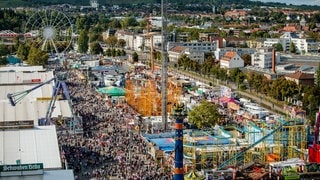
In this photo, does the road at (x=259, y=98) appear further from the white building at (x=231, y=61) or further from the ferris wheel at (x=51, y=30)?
the ferris wheel at (x=51, y=30)

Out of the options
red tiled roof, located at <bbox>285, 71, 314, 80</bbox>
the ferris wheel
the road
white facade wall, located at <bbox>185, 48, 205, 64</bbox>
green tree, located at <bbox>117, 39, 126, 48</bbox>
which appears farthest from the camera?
green tree, located at <bbox>117, 39, 126, 48</bbox>

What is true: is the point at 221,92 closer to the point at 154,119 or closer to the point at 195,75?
the point at 154,119

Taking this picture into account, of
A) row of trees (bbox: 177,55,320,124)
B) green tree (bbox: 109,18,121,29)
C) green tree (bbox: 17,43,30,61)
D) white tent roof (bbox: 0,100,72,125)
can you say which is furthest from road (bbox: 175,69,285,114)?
green tree (bbox: 109,18,121,29)

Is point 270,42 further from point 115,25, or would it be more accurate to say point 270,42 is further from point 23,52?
point 115,25

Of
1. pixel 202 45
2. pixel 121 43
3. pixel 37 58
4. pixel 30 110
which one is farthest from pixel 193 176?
pixel 121 43

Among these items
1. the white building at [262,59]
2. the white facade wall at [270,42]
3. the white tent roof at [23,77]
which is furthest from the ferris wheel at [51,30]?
the white facade wall at [270,42]

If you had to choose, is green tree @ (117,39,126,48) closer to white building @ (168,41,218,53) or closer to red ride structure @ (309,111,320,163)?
white building @ (168,41,218,53)
